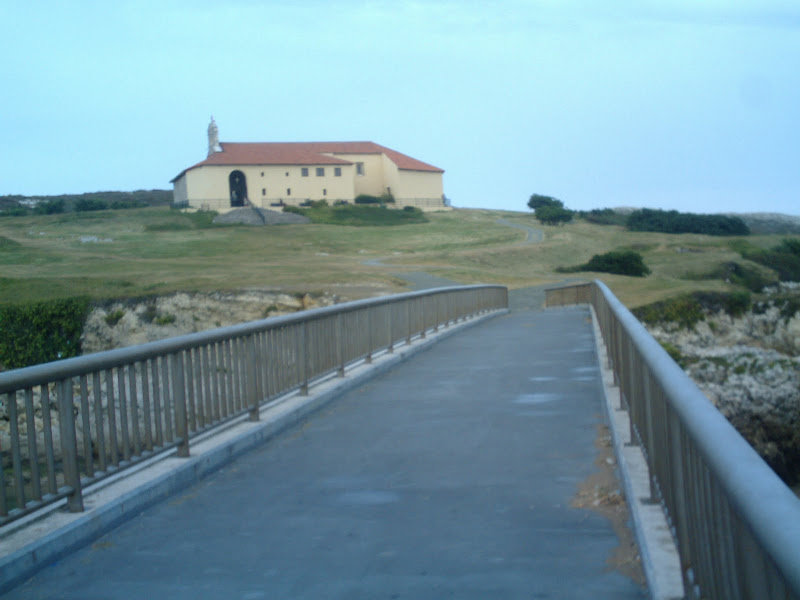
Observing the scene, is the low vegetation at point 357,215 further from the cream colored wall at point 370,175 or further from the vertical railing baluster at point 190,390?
the vertical railing baluster at point 190,390

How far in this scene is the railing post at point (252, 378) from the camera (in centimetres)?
920

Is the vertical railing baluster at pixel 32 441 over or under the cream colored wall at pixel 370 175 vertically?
under

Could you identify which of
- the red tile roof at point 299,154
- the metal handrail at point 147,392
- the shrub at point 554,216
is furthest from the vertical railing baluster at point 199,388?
the shrub at point 554,216

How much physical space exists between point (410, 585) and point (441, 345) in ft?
47.4

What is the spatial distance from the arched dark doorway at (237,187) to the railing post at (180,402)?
10422 centimetres

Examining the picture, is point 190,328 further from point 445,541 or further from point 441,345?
point 445,541

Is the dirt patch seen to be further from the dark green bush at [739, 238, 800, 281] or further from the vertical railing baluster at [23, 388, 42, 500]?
the dark green bush at [739, 238, 800, 281]

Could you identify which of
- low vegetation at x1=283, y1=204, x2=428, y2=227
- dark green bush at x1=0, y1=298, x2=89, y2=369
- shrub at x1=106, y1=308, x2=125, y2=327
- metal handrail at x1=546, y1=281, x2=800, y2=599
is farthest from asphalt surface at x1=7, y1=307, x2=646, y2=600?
low vegetation at x1=283, y1=204, x2=428, y2=227

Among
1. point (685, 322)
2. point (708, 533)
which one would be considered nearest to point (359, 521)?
point (708, 533)

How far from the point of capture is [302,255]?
73.0 m

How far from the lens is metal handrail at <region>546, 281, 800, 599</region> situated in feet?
7.10

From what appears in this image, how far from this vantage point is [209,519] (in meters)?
6.63

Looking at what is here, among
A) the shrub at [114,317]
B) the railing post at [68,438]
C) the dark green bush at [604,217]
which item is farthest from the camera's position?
the dark green bush at [604,217]

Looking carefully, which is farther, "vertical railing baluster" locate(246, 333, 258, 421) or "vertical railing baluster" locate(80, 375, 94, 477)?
"vertical railing baluster" locate(246, 333, 258, 421)
